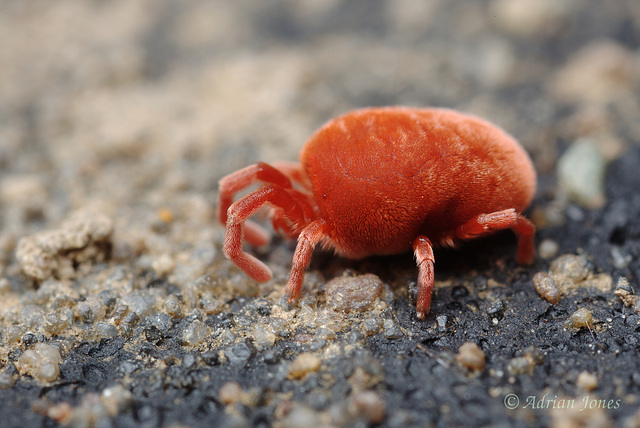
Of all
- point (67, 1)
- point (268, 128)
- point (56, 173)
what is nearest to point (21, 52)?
point (67, 1)

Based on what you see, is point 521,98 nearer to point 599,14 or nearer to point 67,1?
point 599,14

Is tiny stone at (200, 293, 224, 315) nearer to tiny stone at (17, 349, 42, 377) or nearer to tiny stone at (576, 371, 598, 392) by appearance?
tiny stone at (17, 349, 42, 377)

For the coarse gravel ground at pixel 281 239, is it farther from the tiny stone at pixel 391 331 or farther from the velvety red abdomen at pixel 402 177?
the velvety red abdomen at pixel 402 177

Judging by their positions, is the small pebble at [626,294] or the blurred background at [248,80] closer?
the small pebble at [626,294]

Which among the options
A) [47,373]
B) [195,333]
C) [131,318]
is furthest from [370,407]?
[47,373]

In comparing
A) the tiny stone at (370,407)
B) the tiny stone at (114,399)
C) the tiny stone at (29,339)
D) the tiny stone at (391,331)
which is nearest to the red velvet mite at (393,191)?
the tiny stone at (391,331)

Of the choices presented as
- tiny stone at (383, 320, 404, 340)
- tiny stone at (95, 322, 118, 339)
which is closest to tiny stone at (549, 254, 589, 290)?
tiny stone at (383, 320, 404, 340)
